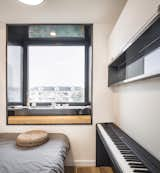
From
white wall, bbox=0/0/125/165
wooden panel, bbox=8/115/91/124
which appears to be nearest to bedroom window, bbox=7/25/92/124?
wooden panel, bbox=8/115/91/124

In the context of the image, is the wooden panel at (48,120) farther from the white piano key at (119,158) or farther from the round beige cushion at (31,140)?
the white piano key at (119,158)

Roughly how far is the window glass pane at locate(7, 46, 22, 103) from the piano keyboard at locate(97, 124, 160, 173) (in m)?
2.36

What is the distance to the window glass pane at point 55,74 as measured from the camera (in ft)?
13.9

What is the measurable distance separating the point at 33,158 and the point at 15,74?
7.56ft

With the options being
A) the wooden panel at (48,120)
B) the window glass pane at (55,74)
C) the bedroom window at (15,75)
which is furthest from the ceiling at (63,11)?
the wooden panel at (48,120)

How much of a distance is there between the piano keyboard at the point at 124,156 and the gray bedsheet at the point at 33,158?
0.61m

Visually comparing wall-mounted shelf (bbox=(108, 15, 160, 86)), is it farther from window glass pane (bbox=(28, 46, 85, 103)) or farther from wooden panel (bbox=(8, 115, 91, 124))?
window glass pane (bbox=(28, 46, 85, 103))

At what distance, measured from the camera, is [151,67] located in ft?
5.58

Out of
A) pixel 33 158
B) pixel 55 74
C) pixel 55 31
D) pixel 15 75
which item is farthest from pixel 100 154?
pixel 55 31

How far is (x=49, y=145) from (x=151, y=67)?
1.78 metres

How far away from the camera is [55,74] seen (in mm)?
4285

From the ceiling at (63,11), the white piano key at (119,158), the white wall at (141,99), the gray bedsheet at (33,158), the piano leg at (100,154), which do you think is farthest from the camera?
the piano leg at (100,154)

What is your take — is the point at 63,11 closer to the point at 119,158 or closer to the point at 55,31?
the point at 55,31

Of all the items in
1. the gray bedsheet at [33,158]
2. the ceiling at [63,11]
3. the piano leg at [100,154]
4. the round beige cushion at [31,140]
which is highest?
the ceiling at [63,11]
